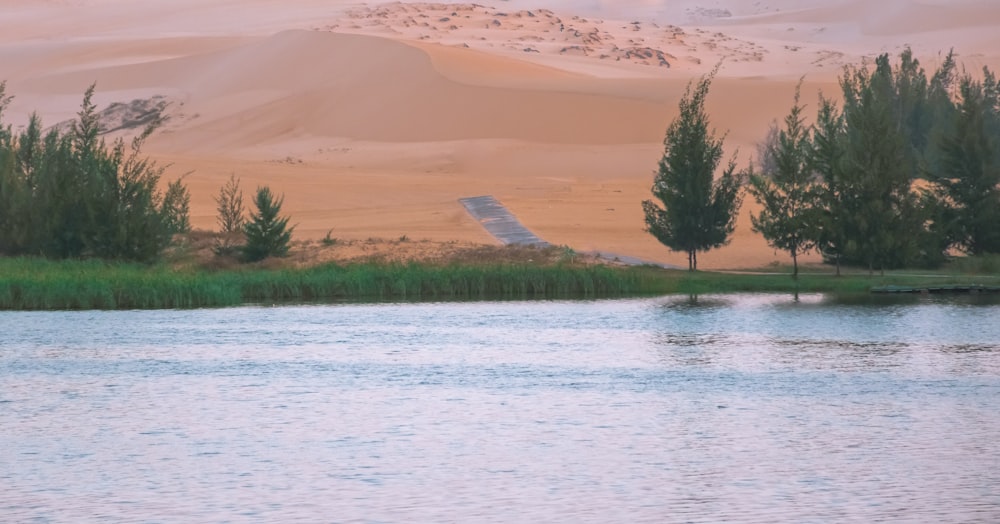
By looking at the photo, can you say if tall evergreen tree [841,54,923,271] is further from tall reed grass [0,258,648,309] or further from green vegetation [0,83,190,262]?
green vegetation [0,83,190,262]

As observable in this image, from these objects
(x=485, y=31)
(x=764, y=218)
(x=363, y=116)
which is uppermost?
(x=485, y=31)

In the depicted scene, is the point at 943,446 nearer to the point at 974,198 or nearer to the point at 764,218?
the point at 764,218

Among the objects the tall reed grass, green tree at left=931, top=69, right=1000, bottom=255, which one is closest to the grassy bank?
the tall reed grass

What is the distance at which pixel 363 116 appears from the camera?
9606cm

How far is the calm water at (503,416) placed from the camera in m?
16.3

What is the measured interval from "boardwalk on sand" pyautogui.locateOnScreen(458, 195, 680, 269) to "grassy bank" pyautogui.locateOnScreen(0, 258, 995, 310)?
3.41m

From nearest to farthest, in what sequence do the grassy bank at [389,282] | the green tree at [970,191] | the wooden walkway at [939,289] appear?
the grassy bank at [389,282]
the wooden walkway at [939,289]
the green tree at [970,191]

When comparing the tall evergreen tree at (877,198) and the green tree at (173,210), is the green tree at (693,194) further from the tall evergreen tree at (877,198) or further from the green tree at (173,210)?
the green tree at (173,210)

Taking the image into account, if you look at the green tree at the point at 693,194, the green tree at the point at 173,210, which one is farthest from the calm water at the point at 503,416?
the green tree at the point at 173,210

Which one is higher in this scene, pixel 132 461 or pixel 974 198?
pixel 974 198

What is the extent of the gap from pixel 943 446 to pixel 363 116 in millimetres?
79264

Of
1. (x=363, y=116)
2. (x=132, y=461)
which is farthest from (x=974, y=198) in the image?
(x=363, y=116)

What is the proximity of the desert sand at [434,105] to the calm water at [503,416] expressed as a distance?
46.1 feet

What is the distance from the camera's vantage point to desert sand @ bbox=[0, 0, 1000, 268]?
57.2 m
